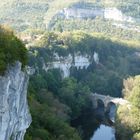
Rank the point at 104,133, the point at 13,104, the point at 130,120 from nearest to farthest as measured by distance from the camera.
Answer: the point at 13,104 → the point at 130,120 → the point at 104,133

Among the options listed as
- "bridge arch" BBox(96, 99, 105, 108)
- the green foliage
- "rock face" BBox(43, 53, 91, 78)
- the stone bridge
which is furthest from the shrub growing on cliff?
"bridge arch" BBox(96, 99, 105, 108)

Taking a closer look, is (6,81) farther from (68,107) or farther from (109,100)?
(109,100)

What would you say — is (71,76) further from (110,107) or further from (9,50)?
(9,50)

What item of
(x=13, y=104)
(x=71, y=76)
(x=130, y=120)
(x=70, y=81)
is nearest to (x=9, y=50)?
(x=13, y=104)

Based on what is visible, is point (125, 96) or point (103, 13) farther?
point (103, 13)

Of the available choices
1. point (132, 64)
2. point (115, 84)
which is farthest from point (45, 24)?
point (115, 84)

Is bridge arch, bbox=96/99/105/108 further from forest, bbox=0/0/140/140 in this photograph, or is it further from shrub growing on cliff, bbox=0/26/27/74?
shrub growing on cliff, bbox=0/26/27/74
